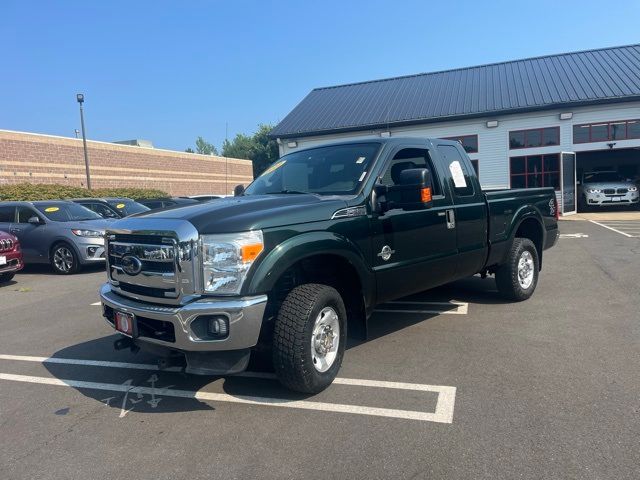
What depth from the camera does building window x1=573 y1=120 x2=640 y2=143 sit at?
69.1 ft

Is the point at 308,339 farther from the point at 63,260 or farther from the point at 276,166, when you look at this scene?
the point at 63,260

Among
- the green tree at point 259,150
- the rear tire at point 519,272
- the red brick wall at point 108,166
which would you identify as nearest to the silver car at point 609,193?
the red brick wall at point 108,166

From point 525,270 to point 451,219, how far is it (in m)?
2.07

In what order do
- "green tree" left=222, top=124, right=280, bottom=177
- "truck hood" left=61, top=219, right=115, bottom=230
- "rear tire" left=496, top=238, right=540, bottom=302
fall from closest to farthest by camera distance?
"rear tire" left=496, top=238, right=540, bottom=302
"truck hood" left=61, top=219, right=115, bottom=230
"green tree" left=222, top=124, right=280, bottom=177

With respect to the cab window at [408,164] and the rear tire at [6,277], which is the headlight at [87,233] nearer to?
the rear tire at [6,277]

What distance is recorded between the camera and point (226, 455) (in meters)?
3.06

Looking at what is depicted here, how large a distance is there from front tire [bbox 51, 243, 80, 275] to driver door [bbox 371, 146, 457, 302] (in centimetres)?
851

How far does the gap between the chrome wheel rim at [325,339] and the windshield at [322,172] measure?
1.13 meters

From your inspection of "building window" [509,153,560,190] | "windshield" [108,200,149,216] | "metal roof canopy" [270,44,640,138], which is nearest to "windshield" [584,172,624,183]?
"building window" [509,153,560,190]

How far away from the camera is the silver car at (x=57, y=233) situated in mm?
10672

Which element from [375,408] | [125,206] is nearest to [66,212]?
[125,206]

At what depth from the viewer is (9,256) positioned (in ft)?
31.5

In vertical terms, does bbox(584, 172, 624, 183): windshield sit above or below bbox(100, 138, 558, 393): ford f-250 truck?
above

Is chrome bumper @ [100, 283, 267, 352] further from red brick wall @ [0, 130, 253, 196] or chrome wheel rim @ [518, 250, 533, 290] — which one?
red brick wall @ [0, 130, 253, 196]
